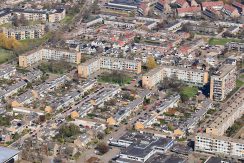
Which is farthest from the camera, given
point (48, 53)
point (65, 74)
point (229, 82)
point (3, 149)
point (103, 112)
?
point (48, 53)

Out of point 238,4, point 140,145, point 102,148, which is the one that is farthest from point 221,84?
point 238,4

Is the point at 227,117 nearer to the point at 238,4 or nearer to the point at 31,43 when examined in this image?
the point at 31,43

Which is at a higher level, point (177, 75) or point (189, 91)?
point (177, 75)

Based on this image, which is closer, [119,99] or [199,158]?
[199,158]

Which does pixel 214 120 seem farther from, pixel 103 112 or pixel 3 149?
pixel 3 149

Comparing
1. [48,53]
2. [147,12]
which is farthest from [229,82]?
[147,12]

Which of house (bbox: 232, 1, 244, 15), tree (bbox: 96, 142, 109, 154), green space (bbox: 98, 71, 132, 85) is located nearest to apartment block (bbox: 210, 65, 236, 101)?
green space (bbox: 98, 71, 132, 85)
